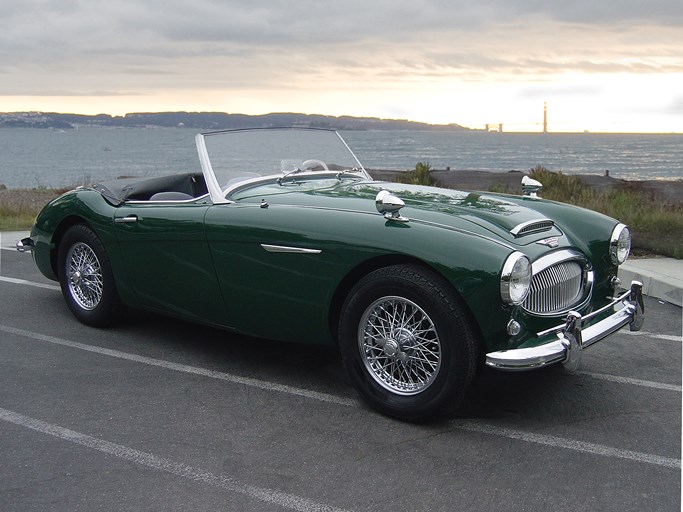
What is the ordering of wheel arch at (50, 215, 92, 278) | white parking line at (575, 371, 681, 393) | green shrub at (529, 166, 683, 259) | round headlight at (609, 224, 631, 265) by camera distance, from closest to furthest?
1. white parking line at (575, 371, 681, 393)
2. round headlight at (609, 224, 631, 265)
3. wheel arch at (50, 215, 92, 278)
4. green shrub at (529, 166, 683, 259)

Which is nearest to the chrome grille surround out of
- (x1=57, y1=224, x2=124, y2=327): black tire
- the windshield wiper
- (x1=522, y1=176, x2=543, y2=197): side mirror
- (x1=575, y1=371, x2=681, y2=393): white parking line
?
(x1=575, y1=371, x2=681, y2=393): white parking line

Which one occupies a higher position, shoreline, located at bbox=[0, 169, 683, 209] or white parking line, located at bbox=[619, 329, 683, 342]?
shoreline, located at bbox=[0, 169, 683, 209]

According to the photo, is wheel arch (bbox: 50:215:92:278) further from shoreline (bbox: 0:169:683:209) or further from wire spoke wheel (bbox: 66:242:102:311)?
shoreline (bbox: 0:169:683:209)

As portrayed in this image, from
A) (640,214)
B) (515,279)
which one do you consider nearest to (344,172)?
(515,279)

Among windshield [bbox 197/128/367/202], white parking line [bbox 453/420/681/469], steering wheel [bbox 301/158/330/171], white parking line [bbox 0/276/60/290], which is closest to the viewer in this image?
white parking line [bbox 453/420/681/469]

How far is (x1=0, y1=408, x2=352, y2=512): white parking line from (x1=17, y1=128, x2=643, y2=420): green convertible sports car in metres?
0.98

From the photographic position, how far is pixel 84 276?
588 centimetres

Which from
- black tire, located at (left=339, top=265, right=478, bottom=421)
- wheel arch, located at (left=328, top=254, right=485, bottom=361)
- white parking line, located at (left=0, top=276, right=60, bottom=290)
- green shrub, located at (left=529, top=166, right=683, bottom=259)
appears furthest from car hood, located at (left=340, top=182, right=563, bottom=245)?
green shrub, located at (left=529, top=166, right=683, bottom=259)

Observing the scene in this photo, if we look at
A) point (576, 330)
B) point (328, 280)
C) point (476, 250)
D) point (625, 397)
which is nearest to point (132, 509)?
point (328, 280)

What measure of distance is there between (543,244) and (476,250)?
584mm

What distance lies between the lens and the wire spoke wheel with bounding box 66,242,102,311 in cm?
577

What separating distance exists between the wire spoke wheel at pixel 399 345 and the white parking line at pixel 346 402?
1.01 feet

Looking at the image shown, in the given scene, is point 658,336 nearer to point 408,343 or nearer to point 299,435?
point 408,343

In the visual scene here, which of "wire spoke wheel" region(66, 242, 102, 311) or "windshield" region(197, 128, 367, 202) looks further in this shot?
"wire spoke wheel" region(66, 242, 102, 311)
